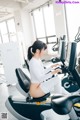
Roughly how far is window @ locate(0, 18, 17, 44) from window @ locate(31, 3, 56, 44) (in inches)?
74.7

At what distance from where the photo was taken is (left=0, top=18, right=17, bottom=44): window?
11.0 m

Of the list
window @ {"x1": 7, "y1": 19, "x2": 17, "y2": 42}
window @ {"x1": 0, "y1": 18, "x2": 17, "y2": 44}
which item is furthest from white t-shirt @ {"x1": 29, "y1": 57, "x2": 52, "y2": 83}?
window @ {"x1": 7, "y1": 19, "x2": 17, "y2": 42}

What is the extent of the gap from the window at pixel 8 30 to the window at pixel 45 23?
190cm

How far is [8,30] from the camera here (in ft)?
37.6

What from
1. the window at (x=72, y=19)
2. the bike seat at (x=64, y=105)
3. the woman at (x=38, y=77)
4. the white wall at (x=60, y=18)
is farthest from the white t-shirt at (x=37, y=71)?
A: the white wall at (x=60, y=18)

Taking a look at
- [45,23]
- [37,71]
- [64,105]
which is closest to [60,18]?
[45,23]

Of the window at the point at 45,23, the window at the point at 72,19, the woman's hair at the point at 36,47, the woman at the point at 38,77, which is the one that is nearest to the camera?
the woman at the point at 38,77

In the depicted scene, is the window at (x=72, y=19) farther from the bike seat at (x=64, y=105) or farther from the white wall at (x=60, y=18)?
the bike seat at (x=64, y=105)

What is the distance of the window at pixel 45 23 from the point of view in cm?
844

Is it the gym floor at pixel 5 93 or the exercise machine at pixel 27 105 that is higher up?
the exercise machine at pixel 27 105

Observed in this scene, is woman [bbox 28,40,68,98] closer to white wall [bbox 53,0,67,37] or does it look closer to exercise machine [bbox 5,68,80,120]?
exercise machine [bbox 5,68,80,120]

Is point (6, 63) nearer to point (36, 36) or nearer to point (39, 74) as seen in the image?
point (39, 74)

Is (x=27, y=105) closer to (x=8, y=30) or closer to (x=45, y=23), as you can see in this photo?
(x=45, y=23)

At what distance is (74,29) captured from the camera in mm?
7035
